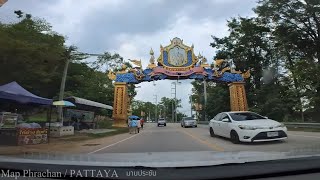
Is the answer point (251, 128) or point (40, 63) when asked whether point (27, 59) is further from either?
point (251, 128)

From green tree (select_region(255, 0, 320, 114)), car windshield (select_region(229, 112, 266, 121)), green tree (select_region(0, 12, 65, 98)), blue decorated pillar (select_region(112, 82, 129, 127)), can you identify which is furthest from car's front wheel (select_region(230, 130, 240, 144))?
blue decorated pillar (select_region(112, 82, 129, 127))

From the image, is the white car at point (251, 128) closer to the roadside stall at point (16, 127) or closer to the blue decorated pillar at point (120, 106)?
the roadside stall at point (16, 127)

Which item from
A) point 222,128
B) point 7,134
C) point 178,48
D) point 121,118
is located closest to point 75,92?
point 121,118

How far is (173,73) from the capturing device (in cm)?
4294

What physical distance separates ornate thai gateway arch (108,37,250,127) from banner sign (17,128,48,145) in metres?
24.0

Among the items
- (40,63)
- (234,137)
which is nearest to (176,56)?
(40,63)

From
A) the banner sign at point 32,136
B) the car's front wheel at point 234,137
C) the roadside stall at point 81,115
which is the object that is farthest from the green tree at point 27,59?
the car's front wheel at point 234,137

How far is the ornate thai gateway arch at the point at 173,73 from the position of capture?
43406mm

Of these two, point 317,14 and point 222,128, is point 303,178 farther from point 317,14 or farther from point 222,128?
point 317,14

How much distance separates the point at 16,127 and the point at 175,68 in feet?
85.0

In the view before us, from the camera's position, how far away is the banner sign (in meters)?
18.0

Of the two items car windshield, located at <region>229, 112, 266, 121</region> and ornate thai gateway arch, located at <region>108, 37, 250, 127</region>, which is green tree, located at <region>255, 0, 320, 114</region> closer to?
ornate thai gateway arch, located at <region>108, 37, 250, 127</region>

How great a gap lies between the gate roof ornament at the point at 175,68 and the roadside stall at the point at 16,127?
2392 centimetres

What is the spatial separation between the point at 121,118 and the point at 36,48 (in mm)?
19623
